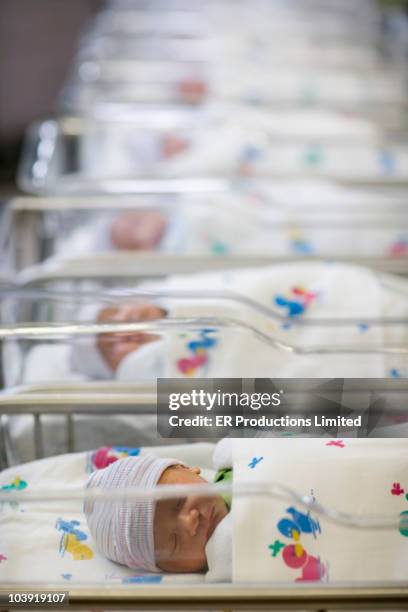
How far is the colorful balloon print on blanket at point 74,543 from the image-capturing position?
824mm

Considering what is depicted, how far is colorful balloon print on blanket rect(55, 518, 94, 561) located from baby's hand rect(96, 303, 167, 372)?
0.30 m

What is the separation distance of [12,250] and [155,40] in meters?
1.41

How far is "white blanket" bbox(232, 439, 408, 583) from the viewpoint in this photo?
0.77 metres

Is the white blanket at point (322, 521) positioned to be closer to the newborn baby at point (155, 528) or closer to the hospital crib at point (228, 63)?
the newborn baby at point (155, 528)

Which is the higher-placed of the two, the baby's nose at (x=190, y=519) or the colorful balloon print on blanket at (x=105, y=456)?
the colorful balloon print on blanket at (x=105, y=456)

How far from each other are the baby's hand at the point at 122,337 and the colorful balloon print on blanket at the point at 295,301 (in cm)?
18

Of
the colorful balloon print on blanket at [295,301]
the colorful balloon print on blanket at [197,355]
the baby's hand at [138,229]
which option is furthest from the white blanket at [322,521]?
the baby's hand at [138,229]

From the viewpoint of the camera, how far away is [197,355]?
1078mm

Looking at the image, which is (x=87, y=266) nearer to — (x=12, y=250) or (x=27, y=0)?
(x=12, y=250)

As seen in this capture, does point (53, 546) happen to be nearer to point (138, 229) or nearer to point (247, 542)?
point (247, 542)

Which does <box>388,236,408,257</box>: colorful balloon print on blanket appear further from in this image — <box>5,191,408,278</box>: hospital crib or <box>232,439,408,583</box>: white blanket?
<box>232,439,408,583</box>: white blanket

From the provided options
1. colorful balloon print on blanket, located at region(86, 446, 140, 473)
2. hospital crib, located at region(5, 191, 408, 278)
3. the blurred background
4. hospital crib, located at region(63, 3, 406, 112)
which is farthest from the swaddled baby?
the blurred background

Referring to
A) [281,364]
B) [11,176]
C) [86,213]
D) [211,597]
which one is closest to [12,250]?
[86,213]

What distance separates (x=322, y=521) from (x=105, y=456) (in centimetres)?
29
